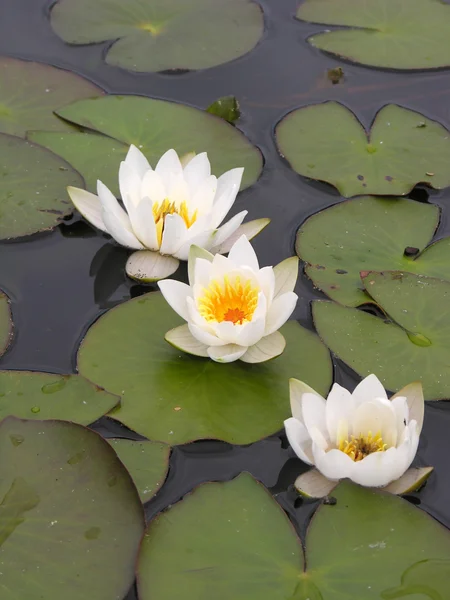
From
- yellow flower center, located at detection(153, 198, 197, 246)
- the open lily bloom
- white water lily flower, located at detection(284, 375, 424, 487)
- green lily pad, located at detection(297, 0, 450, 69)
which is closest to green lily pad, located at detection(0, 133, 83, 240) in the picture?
the open lily bloom

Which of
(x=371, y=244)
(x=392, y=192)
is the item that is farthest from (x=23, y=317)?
(x=392, y=192)

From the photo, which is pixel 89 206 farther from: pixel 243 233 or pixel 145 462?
pixel 145 462

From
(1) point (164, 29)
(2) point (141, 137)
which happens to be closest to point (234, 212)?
(2) point (141, 137)

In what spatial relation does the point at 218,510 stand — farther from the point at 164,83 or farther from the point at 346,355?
the point at 164,83

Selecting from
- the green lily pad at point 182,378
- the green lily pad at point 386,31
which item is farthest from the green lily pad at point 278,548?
the green lily pad at point 386,31

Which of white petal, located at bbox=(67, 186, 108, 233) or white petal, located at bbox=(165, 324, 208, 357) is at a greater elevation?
white petal, located at bbox=(67, 186, 108, 233)

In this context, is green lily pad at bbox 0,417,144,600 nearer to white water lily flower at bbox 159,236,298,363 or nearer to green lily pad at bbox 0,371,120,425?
green lily pad at bbox 0,371,120,425

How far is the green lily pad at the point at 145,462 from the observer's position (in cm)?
256

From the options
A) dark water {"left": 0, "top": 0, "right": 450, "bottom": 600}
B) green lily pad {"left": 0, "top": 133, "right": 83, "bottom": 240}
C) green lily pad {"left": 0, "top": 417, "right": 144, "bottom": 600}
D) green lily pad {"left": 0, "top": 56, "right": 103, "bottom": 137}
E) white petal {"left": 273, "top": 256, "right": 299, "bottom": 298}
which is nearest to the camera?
green lily pad {"left": 0, "top": 417, "right": 144, "bottom": 600}

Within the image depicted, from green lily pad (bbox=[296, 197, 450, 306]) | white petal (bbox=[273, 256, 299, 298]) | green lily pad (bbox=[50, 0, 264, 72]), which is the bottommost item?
green lily pad (bbox=[296, 197, 450, 306])

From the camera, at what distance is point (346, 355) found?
3037mm

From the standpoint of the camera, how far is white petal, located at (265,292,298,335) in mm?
2871

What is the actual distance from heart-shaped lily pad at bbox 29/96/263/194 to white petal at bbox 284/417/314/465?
161 cm

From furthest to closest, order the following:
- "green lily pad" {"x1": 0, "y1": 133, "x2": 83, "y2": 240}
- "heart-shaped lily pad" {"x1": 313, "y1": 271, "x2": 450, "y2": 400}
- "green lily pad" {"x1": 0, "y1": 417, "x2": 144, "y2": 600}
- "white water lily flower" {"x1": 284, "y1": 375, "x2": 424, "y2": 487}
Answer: "green lily pad" {"x1": 0, "y1": 133, "x2": 83, "y2": 240} → "heart-shaped lily pad" {"x1": 313, "y1": 271, "x2": 450, "y2": 400} → "white water lily flower" {"x1": 284, "y1": 375, "x2": 424, "y2": 487} → "green lily pad" {"x1": 0, "y1": 417, "x2": 144, "y2": 600}
